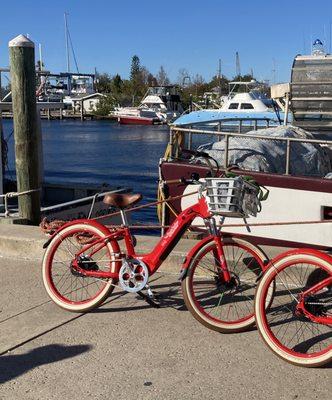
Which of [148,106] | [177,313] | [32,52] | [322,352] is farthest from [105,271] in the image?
[148,106]

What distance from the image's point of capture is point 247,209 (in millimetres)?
4164

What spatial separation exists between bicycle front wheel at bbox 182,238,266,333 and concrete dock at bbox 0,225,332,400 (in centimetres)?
12

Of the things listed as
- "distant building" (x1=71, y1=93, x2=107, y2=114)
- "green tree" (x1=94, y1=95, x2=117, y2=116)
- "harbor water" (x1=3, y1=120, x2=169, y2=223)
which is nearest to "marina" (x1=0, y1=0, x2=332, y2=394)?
"harbor water" (x1=3, y1=120, x2=169, y2=223)

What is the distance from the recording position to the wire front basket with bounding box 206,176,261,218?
406 centimetres

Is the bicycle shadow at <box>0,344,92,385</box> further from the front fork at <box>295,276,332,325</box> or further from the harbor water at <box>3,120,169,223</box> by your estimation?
the harbor water at <box>3,120,169,223</box>

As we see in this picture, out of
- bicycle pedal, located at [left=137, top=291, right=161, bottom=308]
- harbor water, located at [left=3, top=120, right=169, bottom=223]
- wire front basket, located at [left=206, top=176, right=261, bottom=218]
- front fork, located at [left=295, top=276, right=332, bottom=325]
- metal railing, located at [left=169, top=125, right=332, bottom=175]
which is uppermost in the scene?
metal railing, located at [left=169, top=125, right=332, bottom=175]

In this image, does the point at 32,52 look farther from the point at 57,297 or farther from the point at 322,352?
the point at 322,352

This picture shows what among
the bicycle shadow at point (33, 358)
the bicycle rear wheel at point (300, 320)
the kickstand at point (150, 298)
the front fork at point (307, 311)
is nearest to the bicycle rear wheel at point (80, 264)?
the kickstand at point (150, 298)

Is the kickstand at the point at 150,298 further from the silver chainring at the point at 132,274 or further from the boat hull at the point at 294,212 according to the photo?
the boat hull at the point at 294,212

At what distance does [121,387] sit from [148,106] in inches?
3148

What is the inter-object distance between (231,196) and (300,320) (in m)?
1.02

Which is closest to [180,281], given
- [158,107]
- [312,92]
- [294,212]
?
[294,212]

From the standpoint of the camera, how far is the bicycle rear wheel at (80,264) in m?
4.46

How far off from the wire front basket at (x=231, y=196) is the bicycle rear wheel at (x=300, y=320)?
53cm
